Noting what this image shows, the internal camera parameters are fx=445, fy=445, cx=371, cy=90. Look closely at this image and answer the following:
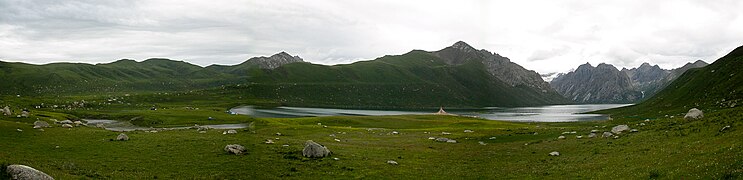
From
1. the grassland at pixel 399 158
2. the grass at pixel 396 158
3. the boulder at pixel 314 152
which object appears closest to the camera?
the grassland at pixel 399 158

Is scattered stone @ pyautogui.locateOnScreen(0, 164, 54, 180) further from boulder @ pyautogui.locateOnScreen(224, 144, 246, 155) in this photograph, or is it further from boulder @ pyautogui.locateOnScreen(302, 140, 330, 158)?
boulder @ pyautogui.locateOnScreen(302, 140, 330, 158)

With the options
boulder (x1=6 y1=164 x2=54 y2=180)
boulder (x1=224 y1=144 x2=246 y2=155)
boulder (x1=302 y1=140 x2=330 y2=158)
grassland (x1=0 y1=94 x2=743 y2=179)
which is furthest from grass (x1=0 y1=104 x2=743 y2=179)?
boulder (x1=6 y1=164 x2=54 y2=180)

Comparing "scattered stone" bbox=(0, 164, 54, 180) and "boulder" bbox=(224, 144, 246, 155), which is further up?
"scattered stone" bbox=(0, 164, 54, 180)

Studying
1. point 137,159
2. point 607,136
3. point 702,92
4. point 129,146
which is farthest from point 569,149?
point 702,92

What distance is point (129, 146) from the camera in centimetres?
4641

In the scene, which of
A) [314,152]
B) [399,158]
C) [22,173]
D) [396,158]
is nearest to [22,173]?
[22,173]

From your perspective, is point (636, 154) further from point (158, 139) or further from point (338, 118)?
point (338, 118)

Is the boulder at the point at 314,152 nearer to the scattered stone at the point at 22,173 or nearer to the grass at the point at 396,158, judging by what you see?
the grass at the point at 396,158

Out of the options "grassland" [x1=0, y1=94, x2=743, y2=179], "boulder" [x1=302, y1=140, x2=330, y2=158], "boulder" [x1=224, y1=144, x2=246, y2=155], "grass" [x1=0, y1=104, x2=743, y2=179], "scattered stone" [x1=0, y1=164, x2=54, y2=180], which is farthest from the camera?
"boulder" [x1=224, y1=144, x2=246, y2=155]

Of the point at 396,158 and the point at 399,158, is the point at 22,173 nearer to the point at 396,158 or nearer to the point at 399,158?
the point at 396,158

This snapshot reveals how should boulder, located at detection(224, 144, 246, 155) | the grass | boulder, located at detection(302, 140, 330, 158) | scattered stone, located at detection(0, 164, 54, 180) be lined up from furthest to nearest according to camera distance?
boulder, located at detection(224, 144, 246, 155) → boulder, located at detection(302, 140, 330, 158) → the grass → scattered stone, located at detection(0, 164, 54, 180)

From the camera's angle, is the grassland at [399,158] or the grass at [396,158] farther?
the grass at [396,158]

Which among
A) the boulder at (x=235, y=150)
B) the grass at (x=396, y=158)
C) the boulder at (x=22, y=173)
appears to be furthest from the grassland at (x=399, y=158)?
the boulder at (x=22, y=173)

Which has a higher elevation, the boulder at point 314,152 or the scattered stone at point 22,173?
the scattered stone at point 22,173
